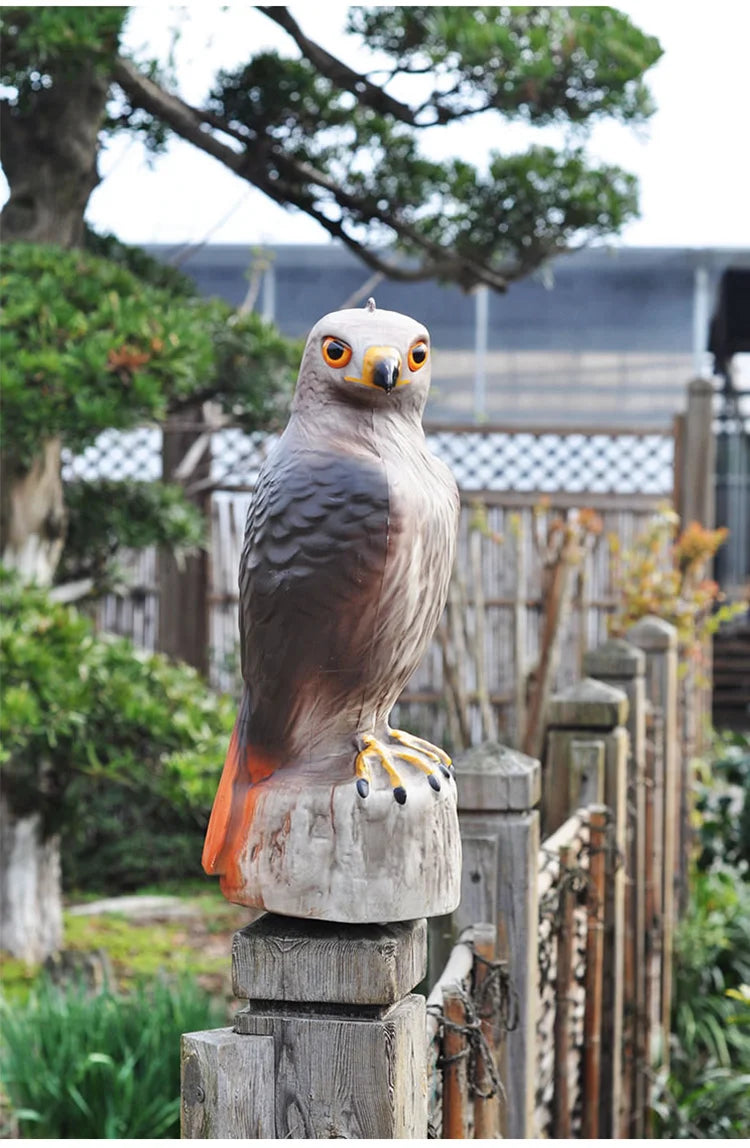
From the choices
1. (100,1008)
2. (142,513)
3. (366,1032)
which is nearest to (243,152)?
(142,513)

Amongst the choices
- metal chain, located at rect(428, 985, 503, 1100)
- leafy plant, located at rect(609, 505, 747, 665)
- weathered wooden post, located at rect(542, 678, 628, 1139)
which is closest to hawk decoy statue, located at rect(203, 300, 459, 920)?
metal chain, located at rect(428, 985, 503, 1100)

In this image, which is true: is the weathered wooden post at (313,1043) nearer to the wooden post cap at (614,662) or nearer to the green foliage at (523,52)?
the wooden post cap at (614,662)

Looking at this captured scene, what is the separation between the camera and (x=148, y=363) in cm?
237

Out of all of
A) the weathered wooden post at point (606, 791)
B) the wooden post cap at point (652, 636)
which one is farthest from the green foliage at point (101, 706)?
the wooden post cap at point (652, 636)

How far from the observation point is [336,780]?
87 centimetres

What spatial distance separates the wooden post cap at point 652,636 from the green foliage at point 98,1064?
58.2 inches

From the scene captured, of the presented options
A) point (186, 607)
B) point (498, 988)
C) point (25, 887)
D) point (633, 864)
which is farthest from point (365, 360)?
point (186, 607)

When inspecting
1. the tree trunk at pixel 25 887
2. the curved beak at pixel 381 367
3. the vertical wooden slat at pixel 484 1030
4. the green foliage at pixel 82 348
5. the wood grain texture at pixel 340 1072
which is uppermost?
the green foliage at pixel 82 348

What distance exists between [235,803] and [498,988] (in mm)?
567

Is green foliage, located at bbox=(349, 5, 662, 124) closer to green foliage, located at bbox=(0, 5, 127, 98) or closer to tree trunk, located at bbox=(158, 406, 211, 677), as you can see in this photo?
green foliage, located at bbox=(0, 5, 127, 98)

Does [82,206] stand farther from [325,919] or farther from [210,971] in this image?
[325,919]

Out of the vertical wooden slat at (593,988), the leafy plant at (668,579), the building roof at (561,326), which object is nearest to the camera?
the vertical wooden slat at (593,988)

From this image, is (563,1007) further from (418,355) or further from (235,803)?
(418,355)

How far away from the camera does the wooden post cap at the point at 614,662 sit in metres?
2.60
